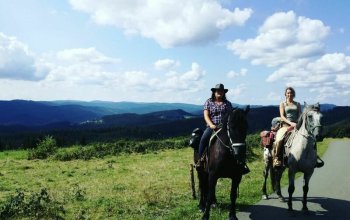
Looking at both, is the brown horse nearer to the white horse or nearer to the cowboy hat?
the cowboy hat

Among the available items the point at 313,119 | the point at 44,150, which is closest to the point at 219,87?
the point at 313,119

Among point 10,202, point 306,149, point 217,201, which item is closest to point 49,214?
point 10,202

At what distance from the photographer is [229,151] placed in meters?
10.9

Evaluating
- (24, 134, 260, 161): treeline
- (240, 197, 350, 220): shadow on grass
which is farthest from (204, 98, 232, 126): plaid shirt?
→ (24, 134, 260, 161): treeline

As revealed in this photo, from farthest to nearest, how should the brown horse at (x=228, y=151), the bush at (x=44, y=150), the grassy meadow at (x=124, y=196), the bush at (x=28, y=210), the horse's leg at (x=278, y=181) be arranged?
1. the bush at (x=44, y=150)
2. the horse's leg at (x=278, y=181)
3. the grassy meadow at (x=124, y=196)
4. the bush at (x=28, y=210)
5. the brown horse at (x=228, y=151)

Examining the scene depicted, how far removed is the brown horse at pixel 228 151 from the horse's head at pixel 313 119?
2.47 m

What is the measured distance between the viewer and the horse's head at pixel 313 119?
11617 mm

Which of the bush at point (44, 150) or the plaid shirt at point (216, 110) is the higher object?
the plaid shirt at point (216, 110)

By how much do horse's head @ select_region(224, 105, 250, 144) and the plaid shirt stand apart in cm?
110

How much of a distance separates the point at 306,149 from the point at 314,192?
4.50m

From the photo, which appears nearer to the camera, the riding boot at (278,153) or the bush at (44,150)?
the riding boot at (278,153)

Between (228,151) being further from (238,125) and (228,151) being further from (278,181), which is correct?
(278,181)

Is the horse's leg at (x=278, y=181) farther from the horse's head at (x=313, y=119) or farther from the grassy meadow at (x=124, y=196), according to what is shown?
the horse's head at (x=313, y=119)

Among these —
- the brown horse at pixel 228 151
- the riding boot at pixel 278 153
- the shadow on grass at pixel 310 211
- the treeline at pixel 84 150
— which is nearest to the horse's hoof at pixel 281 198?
the shadow on grass at pixel 310 211
